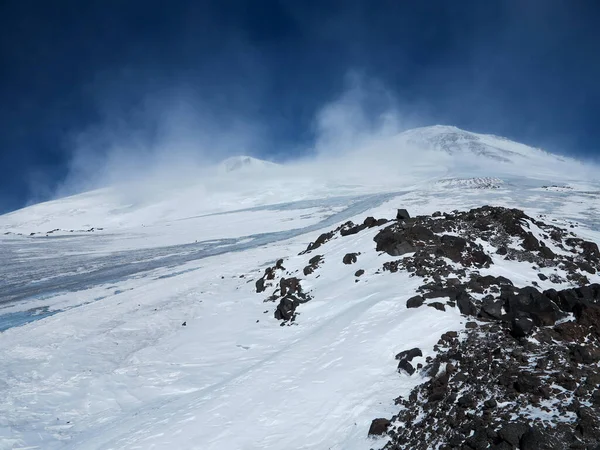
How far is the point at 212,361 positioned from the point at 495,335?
7.72m

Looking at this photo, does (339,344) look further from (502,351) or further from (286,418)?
(502,351)

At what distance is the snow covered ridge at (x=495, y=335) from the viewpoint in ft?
16.8

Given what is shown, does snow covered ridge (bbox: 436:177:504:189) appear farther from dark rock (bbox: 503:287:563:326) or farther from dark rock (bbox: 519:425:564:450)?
dark rock (bbox: 519:425:564:450)

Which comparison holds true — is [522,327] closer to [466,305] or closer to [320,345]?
[466,305]

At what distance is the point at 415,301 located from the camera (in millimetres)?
9945

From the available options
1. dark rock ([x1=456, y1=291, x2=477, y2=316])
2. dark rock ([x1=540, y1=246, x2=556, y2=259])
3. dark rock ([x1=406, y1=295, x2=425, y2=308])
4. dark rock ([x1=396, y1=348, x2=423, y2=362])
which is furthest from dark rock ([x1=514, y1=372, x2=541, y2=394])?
dark rock ([x1=540, y1=246, x2=556, y2=259])

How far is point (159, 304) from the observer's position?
55.6ft

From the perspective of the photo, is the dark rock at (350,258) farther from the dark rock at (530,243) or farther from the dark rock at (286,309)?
the dark rock at (530,243)

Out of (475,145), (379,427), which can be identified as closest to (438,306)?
(379,427)

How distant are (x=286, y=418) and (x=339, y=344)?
268 centimetres

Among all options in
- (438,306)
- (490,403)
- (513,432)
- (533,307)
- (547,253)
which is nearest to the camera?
(513,432)

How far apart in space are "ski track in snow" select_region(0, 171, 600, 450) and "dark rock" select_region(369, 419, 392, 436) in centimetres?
16

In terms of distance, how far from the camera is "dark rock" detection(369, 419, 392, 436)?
242 inches

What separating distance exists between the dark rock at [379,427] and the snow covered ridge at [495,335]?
2 centimetres
